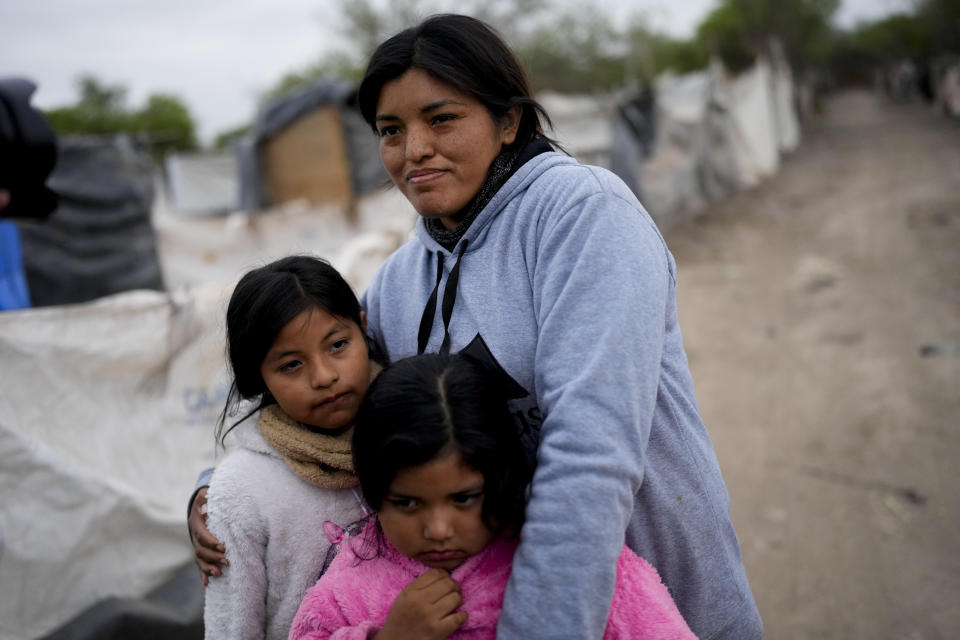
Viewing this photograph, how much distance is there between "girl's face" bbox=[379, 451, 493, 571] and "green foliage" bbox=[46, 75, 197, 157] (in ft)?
79.9

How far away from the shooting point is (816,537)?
3551 mm

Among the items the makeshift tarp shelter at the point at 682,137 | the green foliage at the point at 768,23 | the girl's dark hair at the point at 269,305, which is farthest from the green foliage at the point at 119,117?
the girl's dark hair at the point at 269,305

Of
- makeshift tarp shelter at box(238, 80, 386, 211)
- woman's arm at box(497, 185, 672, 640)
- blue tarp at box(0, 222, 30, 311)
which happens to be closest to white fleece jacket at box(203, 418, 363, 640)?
woman's arm at box(497, 185, 672, 640)

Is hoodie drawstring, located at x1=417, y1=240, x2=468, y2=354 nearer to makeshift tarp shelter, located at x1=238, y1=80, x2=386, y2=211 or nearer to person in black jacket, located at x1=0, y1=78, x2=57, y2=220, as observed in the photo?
person in black jacket, located at x1=0, y1=78, x2=57, y2=220

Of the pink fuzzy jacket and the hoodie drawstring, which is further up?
the hoodie drawstring

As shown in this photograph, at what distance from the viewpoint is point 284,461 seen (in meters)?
1.56

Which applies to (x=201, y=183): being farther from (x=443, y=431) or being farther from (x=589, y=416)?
(x=589, y=416)

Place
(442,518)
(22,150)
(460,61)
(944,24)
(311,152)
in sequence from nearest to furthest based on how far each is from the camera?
(442,518) → (460,61) → (22,150) → (311,152) → (944,24)

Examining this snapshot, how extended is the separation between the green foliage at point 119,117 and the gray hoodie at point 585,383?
24.2 m

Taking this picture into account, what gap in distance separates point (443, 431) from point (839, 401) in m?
4.54

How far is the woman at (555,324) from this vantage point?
3.58 feet

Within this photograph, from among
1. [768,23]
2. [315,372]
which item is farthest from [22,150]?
[768,23]

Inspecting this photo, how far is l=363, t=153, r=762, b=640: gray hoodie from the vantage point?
108 cm

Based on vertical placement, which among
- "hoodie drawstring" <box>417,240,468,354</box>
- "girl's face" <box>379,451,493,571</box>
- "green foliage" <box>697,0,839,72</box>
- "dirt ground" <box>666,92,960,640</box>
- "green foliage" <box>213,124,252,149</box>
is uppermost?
"green foliage" <box>697,0,839,72</box>
